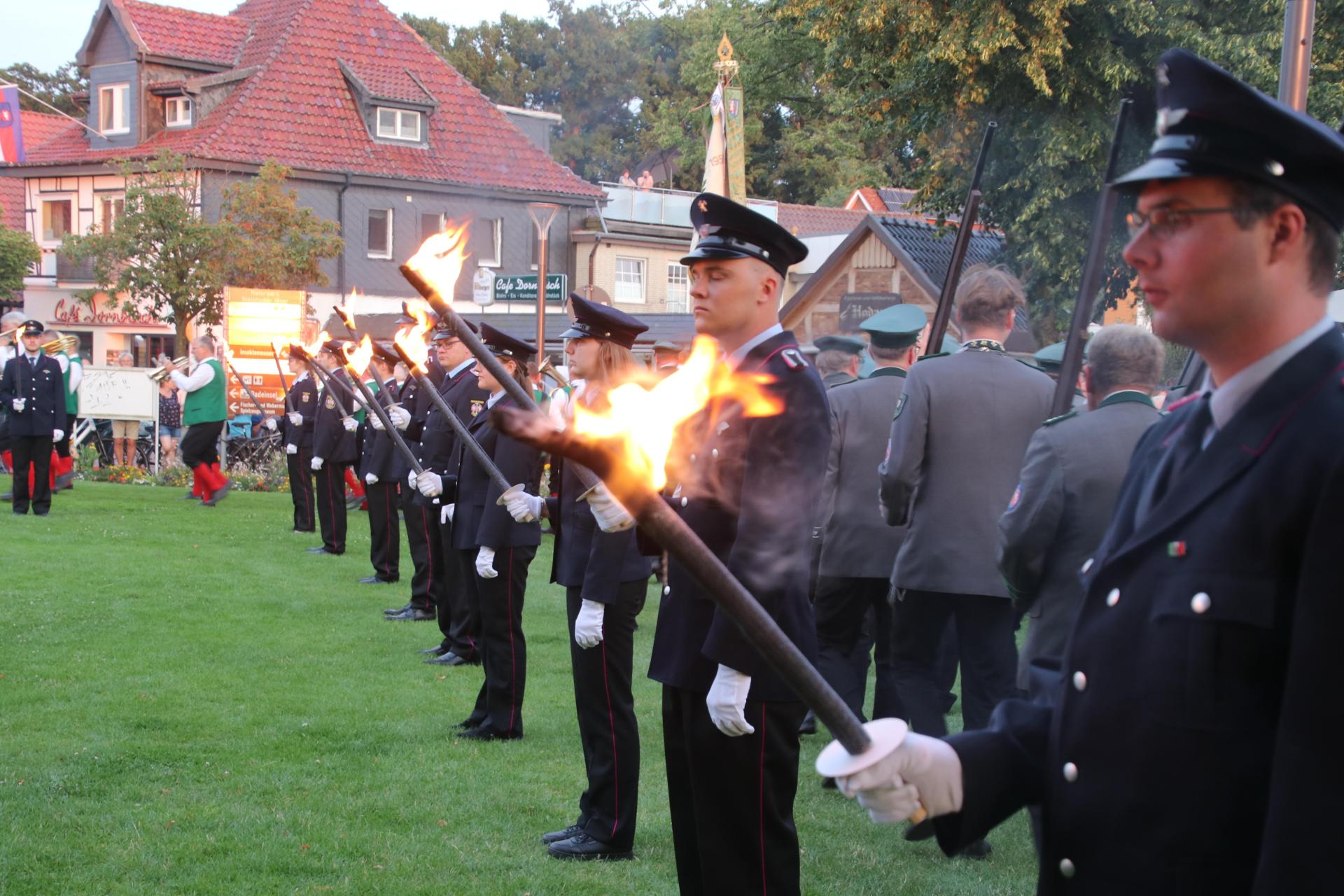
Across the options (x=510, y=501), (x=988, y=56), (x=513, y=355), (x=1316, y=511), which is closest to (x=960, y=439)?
(x=510, y=501)

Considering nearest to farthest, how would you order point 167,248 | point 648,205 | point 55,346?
point 55,346 → point 167,248 → point 648,205

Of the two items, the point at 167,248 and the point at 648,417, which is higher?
the point at 167,248

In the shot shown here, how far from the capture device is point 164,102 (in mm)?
38719

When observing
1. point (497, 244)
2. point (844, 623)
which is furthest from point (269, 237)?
point (844, 623)

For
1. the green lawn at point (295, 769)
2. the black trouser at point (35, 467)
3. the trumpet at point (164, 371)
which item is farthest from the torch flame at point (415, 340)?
the trumpet at point (164, 371)

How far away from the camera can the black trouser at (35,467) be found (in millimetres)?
16812

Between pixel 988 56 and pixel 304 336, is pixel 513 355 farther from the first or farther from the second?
pixel 304 336

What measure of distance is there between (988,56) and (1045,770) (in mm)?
15626

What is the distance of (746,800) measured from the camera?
3.71m

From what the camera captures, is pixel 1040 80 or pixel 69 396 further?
pixel 69 396

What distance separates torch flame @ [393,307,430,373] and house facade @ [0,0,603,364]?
30004mm

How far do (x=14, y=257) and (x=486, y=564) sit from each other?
118ft

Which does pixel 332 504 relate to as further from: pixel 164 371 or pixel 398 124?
pixel 398 124

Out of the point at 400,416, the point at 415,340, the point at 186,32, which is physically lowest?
the point at 400,416
